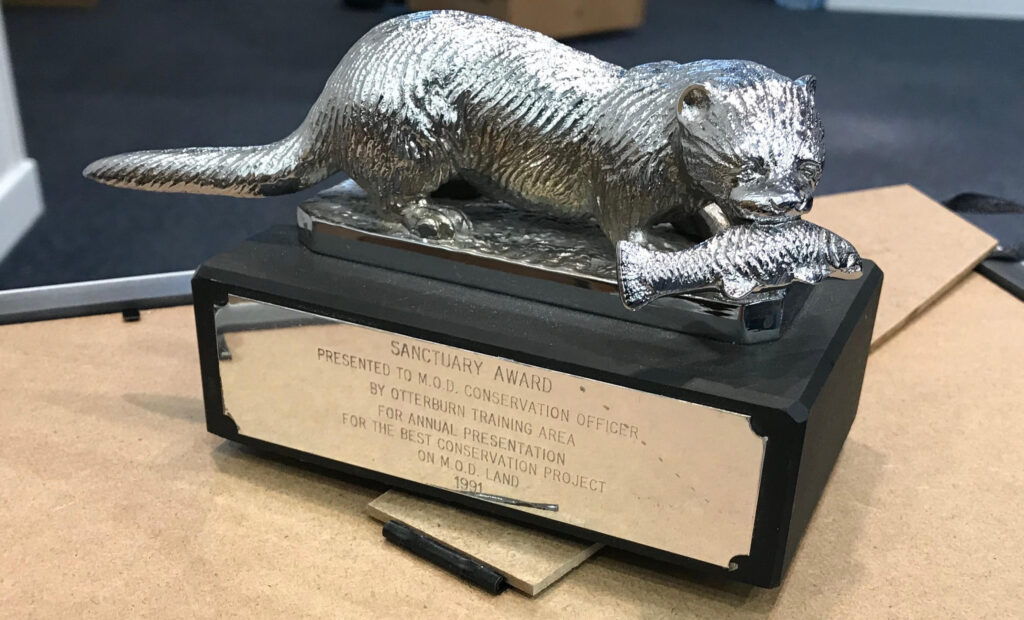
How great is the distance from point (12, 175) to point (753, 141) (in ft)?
5.54

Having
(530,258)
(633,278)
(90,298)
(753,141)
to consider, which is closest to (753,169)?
(753,141)

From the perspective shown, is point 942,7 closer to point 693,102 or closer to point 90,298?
point 693,102

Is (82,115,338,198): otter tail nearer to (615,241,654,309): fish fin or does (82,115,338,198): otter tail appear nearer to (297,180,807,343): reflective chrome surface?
(297,180,807,343): reflective chrome surface

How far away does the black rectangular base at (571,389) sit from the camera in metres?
0.90

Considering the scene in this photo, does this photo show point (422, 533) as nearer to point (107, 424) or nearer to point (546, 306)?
point (546, 306)

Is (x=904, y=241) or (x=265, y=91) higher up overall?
(x=265, y=91)

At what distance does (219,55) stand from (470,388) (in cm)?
125

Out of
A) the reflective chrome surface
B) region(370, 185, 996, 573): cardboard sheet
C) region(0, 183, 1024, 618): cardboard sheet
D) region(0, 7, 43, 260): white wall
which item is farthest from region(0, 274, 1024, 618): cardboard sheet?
region(0, 7, 43, 260): white wall

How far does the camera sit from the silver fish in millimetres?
880

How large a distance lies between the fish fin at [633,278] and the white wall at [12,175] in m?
1.56

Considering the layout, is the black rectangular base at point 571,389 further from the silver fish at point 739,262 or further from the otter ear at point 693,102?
the otter ear at point 693,102

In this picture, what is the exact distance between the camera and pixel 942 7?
192 centimetres

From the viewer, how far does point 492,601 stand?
978mm

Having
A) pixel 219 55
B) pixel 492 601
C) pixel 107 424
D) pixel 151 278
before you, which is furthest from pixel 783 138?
pixel 219 55
